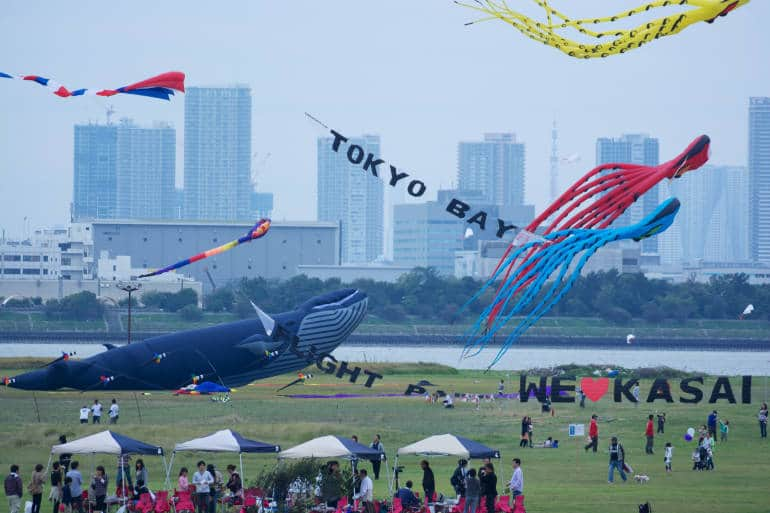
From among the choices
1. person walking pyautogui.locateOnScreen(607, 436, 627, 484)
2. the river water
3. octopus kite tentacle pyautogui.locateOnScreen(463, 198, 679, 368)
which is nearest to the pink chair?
octopus kite tentacle pyautogui.locateOnScreen(463, 198, 679, 368)

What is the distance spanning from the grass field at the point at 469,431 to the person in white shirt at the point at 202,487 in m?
5.23

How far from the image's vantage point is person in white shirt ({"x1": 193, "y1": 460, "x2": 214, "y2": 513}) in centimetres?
3972

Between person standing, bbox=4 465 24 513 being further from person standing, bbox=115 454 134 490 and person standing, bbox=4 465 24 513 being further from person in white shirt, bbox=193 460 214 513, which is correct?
person in white shirt, bbox=193 460 214 513

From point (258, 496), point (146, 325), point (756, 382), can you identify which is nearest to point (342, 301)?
point (258, 496)

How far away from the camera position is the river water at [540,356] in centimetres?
13189

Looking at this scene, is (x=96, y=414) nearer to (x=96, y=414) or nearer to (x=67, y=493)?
(x=96, y=414)

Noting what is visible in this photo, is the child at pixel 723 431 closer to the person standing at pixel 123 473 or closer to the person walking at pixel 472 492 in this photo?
the person walking at pixel 472 492

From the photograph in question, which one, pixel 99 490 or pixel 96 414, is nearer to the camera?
pixel 99 490

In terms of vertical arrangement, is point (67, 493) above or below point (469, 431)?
above

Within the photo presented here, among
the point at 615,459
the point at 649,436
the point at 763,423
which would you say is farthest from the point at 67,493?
the point at 763,423

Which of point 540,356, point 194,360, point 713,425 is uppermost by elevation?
point 194,360

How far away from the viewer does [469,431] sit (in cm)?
5991

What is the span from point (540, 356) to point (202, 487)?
116 m

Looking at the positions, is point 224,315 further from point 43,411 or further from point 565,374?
point 43,411
